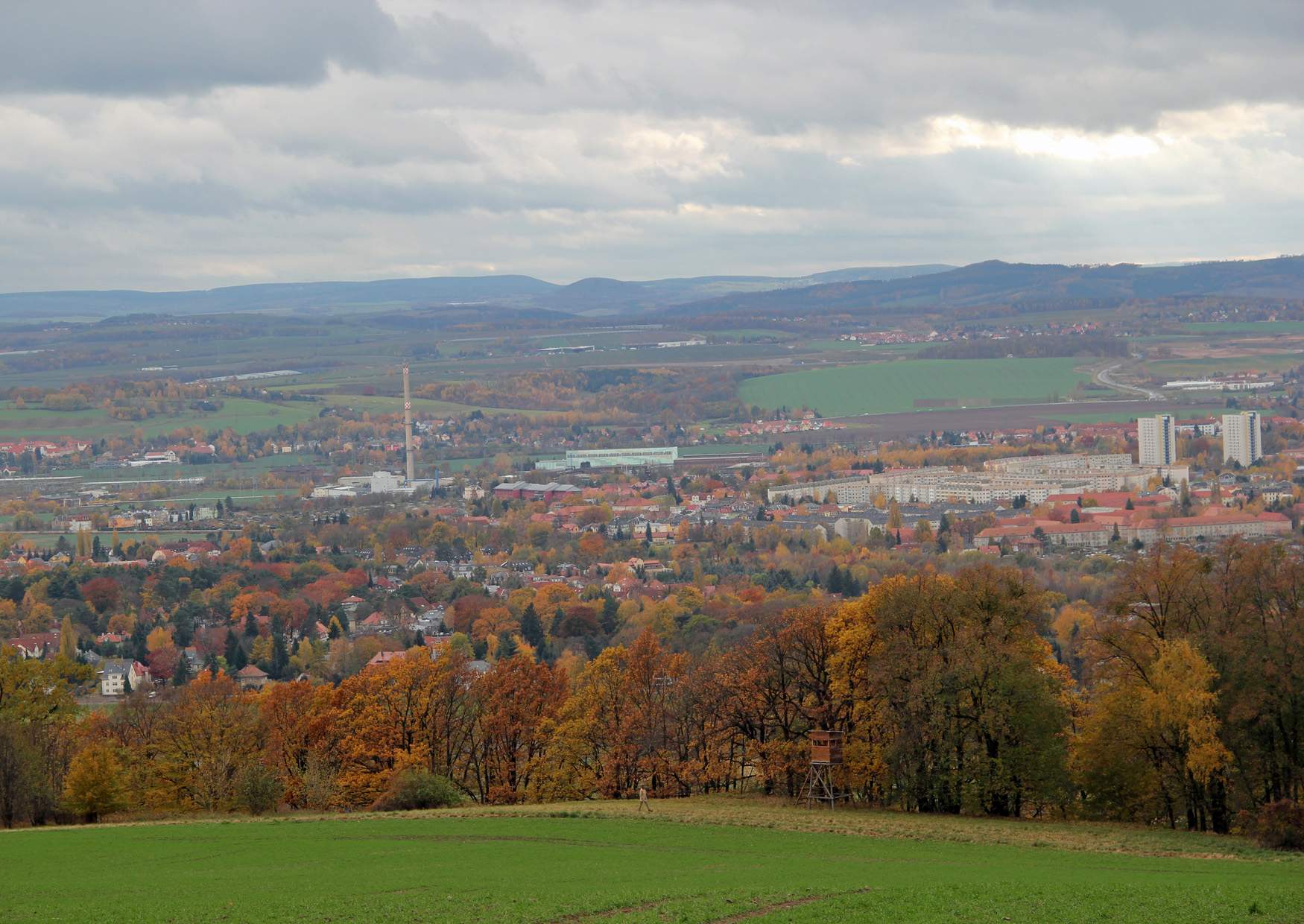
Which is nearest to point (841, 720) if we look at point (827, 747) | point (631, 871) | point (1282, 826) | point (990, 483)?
point (827, 747)

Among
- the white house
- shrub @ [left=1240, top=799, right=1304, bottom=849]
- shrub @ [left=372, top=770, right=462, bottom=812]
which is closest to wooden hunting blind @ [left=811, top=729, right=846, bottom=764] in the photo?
shrub @ [left=372, top=770, right=462, bottom=812]

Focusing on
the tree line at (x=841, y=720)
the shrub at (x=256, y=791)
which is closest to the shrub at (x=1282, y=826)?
the tree line at (x=841, y=720)

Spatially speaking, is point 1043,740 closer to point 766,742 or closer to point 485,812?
point 766,742

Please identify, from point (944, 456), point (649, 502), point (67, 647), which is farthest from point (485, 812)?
point (944, 456)

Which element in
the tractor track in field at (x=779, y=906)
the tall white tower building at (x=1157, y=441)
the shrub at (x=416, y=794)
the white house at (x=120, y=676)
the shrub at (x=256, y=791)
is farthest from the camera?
the tall white tower building at (x=1157, y=441)

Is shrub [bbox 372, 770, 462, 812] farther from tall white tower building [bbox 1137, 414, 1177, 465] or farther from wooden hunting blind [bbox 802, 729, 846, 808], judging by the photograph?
tall white tower building [bbox 1137, 414, 1177, 465]

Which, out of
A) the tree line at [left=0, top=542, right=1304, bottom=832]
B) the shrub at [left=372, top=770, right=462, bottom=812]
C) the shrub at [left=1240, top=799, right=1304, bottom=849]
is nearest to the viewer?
the shrub at [left=1240, top=799, right=1304, bottom=849]

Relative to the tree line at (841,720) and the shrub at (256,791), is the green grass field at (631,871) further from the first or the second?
the shrub at (256,791)
